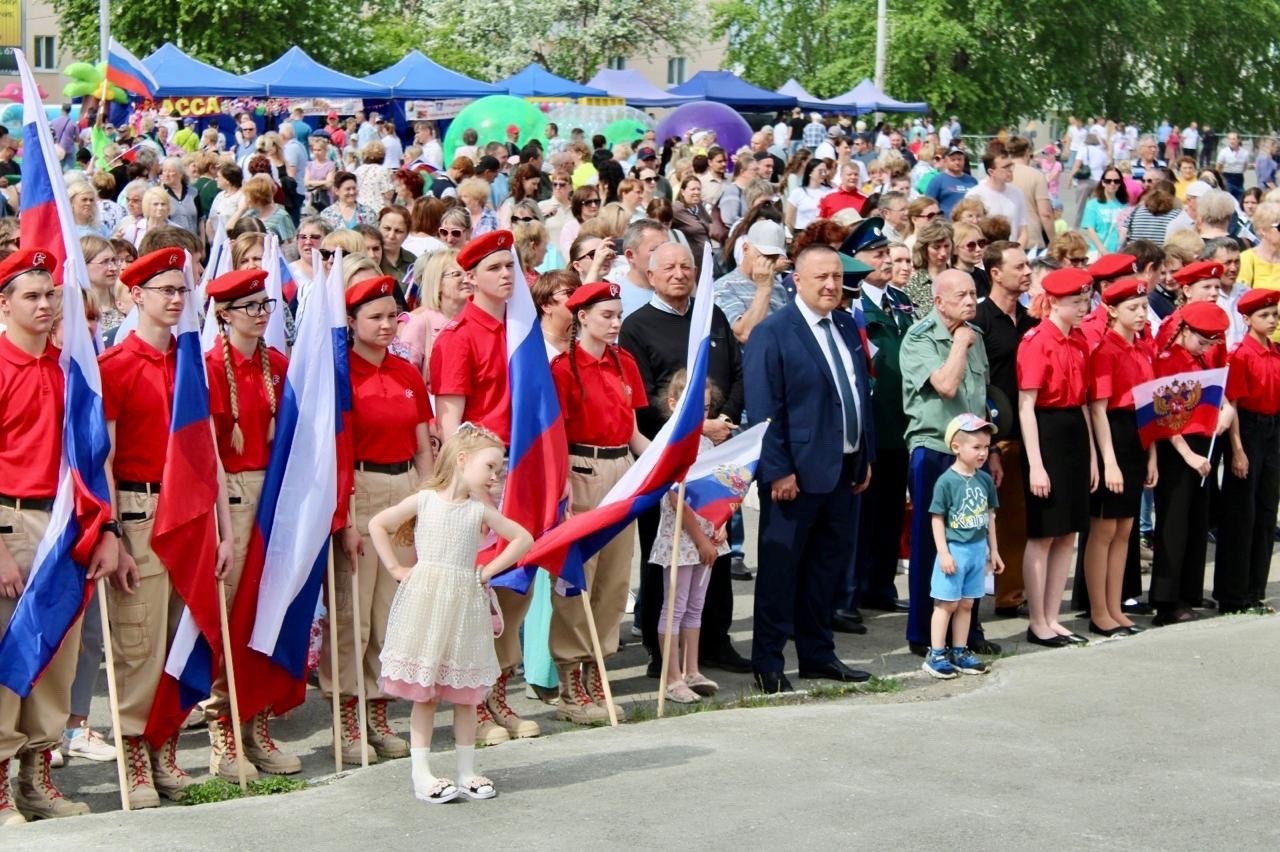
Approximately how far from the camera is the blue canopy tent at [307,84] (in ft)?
121

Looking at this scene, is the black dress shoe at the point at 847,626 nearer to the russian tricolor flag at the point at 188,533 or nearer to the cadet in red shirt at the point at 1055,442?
the cadet in red shirt at the point at 1055,442

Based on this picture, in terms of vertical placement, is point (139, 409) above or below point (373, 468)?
above

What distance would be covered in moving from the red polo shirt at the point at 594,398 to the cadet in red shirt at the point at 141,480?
5.76 feet

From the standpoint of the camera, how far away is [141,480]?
6.88 metres

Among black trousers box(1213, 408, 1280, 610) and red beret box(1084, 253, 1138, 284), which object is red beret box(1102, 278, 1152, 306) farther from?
black trousers box(1213, 408, 1280, 610)

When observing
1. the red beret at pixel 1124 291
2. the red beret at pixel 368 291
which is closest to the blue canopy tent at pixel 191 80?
the red beret at pixel 1124 291

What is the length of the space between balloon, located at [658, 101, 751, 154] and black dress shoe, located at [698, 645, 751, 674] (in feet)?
92.8

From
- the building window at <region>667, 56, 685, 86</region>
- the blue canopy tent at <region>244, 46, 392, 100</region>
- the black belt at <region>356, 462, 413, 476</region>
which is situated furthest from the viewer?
the building window at <region>667, 56, 685, 86</region>

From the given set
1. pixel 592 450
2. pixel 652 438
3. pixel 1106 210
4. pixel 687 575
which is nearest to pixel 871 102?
pixel 1106 210

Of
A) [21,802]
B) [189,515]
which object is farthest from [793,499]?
[21,802]

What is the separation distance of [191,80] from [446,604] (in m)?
31.5

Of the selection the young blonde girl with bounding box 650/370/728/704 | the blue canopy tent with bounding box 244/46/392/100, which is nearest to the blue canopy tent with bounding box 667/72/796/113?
the blue canopy tent with bounding box 244/46/392/100

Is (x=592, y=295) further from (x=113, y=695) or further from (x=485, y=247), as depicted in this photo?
(x=113, y=695)

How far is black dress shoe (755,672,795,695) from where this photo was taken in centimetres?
859
